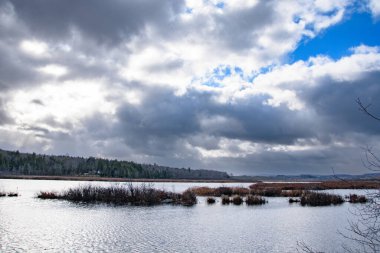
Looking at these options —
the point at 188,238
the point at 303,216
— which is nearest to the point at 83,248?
the point at 188,238

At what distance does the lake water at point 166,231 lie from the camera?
808 inches

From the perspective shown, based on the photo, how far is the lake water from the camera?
2052 centimetres

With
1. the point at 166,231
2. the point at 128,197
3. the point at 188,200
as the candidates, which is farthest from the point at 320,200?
the point at 166,231

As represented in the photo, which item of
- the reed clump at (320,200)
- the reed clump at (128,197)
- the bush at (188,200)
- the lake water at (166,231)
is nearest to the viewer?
the lake water at (166,231)

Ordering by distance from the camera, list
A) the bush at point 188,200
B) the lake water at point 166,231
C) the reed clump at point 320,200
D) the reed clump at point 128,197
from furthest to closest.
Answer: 1. the reed clump at point 128,197
2. the bush at point 188,200
3. the reed clump at point 320,200
4. the lake water at point 166,231

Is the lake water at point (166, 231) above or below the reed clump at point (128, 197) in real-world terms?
below

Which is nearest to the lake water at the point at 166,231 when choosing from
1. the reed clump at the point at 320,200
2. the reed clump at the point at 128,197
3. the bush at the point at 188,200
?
the bush at the point at 188,200

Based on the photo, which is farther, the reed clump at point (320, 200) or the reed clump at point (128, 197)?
the reed clump at point (128, 197)

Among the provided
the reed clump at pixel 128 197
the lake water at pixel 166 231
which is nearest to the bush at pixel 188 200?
the reed clump at pixel 128 197

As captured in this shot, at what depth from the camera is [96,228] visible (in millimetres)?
26562

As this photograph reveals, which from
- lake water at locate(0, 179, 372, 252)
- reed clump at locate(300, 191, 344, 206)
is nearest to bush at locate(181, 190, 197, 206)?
lake water at locate(0, 179, 372, 252)

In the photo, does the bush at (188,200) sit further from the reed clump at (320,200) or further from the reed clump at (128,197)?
the reed clump at (320,200)

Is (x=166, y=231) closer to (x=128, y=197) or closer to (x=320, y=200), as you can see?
(x=128, y=197)

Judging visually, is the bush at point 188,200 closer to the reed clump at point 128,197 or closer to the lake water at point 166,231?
the reed clump at point 128,197
